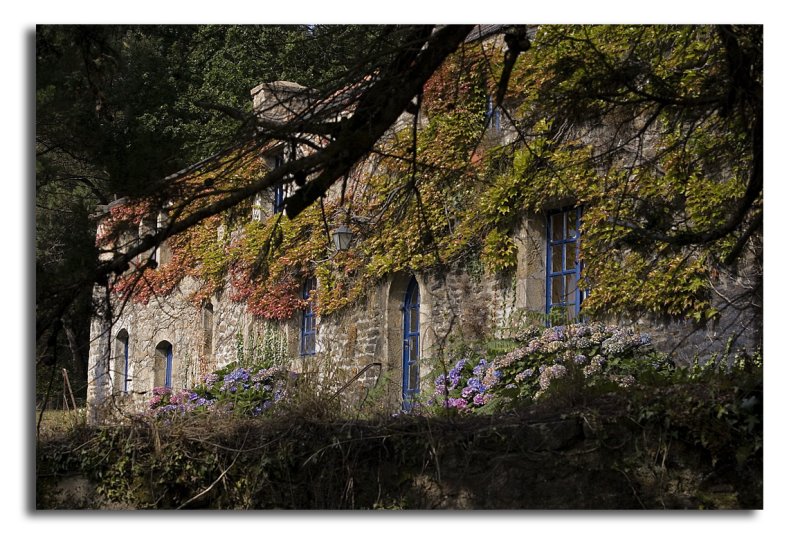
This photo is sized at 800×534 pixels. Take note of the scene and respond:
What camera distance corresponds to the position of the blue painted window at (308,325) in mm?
13297

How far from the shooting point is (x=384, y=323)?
11.7m

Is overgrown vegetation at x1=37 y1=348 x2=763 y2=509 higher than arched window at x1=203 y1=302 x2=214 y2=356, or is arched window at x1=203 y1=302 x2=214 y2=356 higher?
arched window at x1=203 y1=302 x2=214 y2=356

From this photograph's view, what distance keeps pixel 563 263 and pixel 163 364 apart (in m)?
9.77

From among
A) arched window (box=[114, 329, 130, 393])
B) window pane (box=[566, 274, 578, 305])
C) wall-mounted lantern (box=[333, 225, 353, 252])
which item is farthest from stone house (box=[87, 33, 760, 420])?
arched window (box=[114, 329, 130, 393])

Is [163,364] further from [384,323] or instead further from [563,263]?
[563,263]

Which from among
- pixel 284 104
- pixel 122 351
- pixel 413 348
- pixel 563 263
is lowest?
pixel 122 351

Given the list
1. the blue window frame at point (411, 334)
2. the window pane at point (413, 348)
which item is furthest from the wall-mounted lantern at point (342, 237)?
the window pane at point (413, 348)

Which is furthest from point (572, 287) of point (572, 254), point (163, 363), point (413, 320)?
point (163, 363)

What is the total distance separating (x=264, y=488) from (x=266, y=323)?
822cm

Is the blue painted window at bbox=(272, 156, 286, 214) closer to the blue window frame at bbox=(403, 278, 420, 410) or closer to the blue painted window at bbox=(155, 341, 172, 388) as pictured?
the blue window frame at bbox=(403, 278, 420, 410)

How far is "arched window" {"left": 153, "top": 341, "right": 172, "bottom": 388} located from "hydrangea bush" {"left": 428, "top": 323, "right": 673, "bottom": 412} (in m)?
9.23

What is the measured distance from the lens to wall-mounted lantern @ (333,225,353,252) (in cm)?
1163
